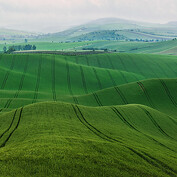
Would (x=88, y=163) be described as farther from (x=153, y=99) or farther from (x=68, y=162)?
(x=153, y=99)

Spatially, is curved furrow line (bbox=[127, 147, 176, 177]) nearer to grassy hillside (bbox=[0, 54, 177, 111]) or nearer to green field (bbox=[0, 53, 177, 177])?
green field (bbox=[0, 53, 177, 177])

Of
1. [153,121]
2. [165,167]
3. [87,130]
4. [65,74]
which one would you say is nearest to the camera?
[165,167]

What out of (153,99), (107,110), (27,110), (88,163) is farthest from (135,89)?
(88,163)

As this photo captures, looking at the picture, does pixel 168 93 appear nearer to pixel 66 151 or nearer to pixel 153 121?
pixel 153 121

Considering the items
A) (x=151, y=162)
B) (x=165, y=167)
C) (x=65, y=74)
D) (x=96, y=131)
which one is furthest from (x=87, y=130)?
(x=65, y=74)

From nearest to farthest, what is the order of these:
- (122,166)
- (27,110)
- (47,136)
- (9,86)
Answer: (122,166) → (47,136) → (27,110) → (9,86)

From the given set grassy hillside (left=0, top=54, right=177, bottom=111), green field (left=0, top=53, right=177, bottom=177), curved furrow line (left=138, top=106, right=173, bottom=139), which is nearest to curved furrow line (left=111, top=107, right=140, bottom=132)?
green field (left=0, top=53, right=177, bottom=177)

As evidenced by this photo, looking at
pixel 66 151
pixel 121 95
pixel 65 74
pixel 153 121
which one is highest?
pixel 66 151

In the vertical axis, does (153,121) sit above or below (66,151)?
below

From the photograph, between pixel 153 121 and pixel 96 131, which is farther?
pixel 153 121
